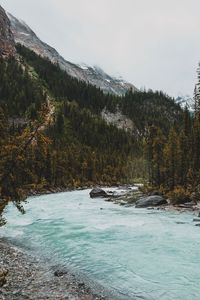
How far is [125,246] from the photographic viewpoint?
2708cm

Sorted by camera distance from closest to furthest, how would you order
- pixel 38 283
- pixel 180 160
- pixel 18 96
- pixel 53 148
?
1. pixel 38 283
2. pixel 180 160
3. pixel 53 148
4. pixel 18 96

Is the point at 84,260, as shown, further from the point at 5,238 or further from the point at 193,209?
the point at 193,209

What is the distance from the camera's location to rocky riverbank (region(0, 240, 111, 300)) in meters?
17.2

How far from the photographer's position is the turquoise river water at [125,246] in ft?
62.6

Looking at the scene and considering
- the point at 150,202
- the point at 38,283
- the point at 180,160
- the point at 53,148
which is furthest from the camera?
the point at 53,148

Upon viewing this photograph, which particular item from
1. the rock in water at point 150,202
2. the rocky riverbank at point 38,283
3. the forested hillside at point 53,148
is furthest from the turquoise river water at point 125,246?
the forested hillside at point 53,148

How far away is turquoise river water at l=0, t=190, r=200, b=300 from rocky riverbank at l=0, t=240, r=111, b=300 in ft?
4.09

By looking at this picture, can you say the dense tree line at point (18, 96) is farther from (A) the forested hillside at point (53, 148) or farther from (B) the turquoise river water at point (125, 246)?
(B) the turquoise river water at point (125, 246)

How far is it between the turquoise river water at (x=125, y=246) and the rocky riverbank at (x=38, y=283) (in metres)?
1.25

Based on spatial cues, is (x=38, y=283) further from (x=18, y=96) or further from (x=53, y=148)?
(x=18, y=96)

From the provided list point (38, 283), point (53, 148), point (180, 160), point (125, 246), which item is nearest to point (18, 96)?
point (53, 148)

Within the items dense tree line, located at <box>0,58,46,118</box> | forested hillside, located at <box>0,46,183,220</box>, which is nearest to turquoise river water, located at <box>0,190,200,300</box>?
forested hillside, located at <box>0,46,183,220</box>

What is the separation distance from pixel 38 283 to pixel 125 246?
9400 millimetres

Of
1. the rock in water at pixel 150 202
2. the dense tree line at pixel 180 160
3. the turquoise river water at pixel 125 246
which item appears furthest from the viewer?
the dense tree line at pixel 180 160
